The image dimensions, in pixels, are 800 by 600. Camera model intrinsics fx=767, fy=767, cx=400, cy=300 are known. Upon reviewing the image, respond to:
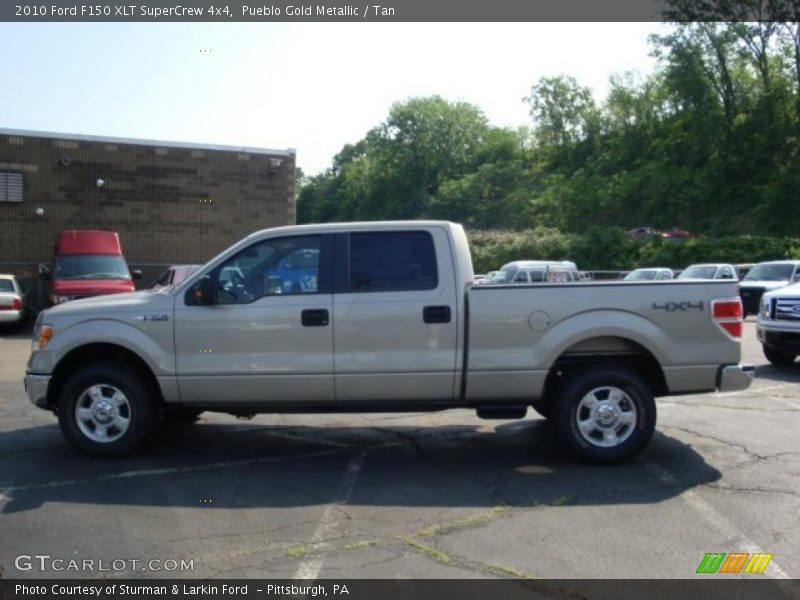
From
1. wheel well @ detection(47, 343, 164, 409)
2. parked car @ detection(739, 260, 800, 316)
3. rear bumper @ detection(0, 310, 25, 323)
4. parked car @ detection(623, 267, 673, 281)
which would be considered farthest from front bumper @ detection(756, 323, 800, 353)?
rear bumper @ detection(0, 310, 25, 323)

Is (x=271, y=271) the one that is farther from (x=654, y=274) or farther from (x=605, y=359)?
(x=654, y=274)

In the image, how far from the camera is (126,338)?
6.54 metres

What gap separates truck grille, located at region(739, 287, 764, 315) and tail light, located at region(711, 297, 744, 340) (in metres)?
18.2

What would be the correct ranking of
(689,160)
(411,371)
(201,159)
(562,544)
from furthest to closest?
(689,160) < (201,159) < (411,371) < (562,544)

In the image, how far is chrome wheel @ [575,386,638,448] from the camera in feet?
21.1

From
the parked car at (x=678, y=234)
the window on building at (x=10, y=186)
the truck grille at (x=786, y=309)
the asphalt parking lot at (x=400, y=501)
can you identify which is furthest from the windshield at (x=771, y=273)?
the parked car at (x=678, y=234)

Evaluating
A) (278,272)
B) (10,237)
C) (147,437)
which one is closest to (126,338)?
(147,437)

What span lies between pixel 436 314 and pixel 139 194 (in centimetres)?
2134

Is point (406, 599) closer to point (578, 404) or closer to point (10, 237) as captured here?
point (578, 404)

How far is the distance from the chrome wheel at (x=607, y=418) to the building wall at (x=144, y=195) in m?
21.5

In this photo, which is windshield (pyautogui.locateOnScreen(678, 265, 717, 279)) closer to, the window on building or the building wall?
the building wall

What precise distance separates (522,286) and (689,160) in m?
65.3

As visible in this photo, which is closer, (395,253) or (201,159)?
(395,253)

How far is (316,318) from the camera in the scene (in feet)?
21.0
